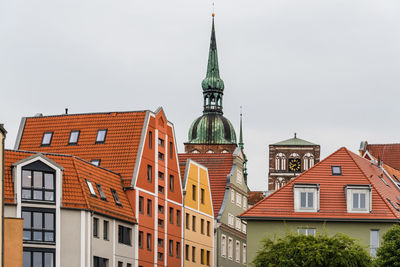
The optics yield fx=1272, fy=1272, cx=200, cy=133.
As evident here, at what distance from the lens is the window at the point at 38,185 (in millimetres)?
80875

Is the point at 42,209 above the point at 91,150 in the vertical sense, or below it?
below

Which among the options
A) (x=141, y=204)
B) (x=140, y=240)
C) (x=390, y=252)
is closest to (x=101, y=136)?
(x=141, y=204)

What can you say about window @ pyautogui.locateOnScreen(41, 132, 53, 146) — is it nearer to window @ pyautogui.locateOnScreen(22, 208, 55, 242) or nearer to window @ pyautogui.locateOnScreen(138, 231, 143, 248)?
window @ pyautogui.locateOnScreen(138, 231, 143, 248)

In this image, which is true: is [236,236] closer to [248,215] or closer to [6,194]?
[248,215]

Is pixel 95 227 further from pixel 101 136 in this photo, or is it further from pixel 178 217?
pixel 178 217

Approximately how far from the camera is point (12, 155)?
81.4 m

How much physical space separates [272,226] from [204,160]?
3267 cm

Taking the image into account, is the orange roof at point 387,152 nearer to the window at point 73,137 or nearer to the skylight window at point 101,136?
the skylight window at point 101,136

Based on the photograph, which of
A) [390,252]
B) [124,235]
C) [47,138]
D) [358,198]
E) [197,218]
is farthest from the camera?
[197,218]

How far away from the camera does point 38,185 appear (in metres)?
81.2

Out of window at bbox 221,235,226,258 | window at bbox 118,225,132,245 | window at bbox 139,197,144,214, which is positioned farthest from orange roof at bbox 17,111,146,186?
window at bbox 221,235,226,258

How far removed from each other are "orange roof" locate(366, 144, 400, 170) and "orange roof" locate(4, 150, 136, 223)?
175ft

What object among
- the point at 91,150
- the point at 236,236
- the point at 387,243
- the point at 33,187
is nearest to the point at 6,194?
the point at 33,187

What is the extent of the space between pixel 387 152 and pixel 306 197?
4716 centimetres
